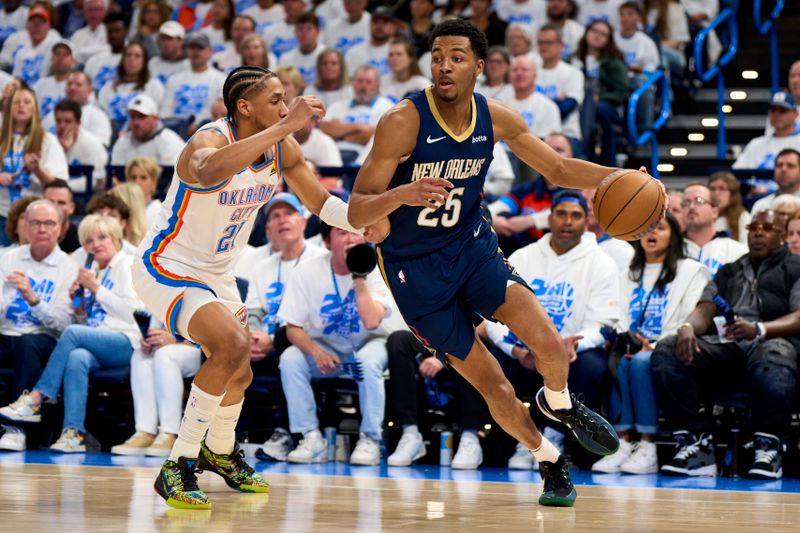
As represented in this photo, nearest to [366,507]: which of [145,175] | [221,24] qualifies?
[145,175]

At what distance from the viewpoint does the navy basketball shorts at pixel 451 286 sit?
526 centimetres

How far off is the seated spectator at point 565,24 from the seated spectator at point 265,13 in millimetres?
3167

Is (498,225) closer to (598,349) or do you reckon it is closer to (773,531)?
(598,349)

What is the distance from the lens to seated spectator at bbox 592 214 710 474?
744 cm

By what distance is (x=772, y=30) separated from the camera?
12.1m

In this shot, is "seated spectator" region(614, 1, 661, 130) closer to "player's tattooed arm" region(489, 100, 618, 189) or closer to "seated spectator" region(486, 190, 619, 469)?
"seated spectator" region(486, 190, 619, 469)

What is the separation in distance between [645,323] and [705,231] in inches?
35.6

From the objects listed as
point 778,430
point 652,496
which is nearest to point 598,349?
point 778,430

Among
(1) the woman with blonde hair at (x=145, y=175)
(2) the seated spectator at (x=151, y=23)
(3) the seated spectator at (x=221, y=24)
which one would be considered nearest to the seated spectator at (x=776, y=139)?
(1) the woman with blonde hair at (x=145, y=175)

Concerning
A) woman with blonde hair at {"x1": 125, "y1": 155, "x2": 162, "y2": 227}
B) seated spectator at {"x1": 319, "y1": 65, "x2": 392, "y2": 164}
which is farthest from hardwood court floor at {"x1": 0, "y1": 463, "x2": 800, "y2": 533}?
seated spectator at {"x1": 319, "y1": 65, "x2": 392, "y2": 164}

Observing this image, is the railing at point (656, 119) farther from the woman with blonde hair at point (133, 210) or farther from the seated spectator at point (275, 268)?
the woman with blonde hair at point (133, 210)

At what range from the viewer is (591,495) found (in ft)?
19.5

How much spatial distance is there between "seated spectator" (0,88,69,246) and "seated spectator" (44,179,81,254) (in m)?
0.51

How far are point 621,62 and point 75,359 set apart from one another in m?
5.60
